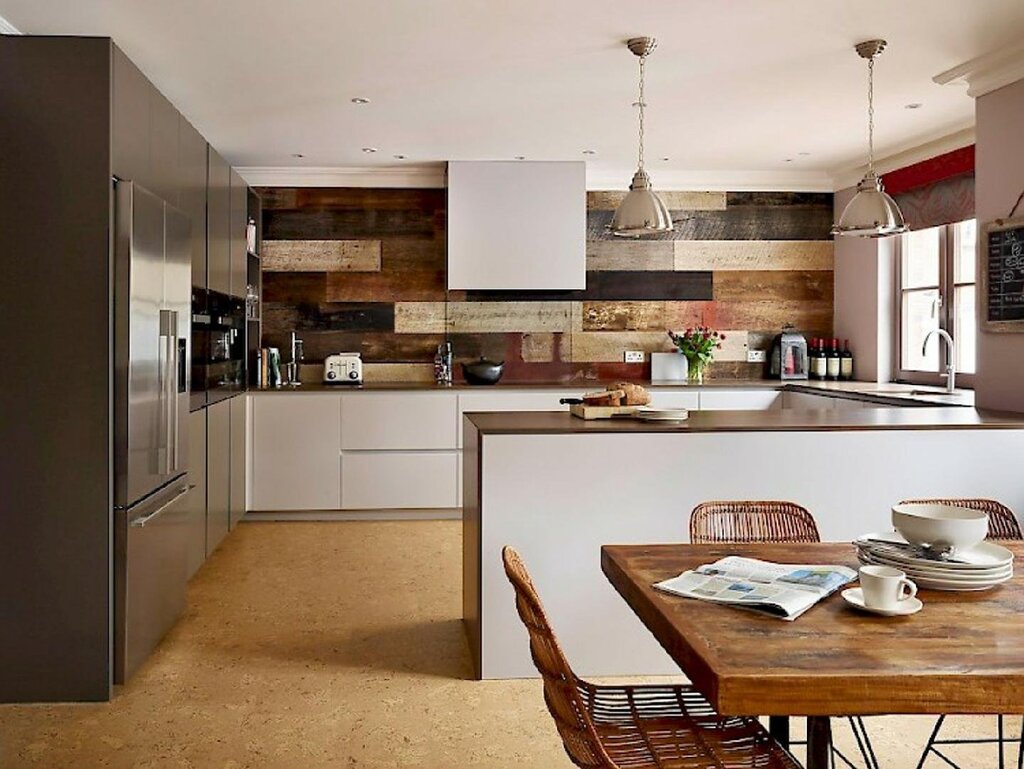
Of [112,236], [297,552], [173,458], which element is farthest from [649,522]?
[297,552]

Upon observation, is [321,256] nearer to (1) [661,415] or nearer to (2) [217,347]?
(2) [217,347]

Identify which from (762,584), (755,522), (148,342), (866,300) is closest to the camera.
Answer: (762,584)

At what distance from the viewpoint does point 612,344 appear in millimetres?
7363

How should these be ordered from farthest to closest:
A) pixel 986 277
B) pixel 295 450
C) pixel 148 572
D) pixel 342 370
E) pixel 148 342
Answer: pixel 342 370
pixel 295 450
pixel 986 277
pixel 148 572
pixel 148 342

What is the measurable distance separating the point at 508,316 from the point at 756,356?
5.92 feet

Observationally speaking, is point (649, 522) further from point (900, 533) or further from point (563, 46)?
point (563, 46)

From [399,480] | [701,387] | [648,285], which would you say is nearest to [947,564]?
[701,387]

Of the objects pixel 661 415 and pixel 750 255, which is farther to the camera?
pixel 750 255

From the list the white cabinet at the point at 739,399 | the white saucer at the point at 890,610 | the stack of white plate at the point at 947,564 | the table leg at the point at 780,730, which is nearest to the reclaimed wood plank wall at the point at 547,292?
the white cabinet at the point at 739,399

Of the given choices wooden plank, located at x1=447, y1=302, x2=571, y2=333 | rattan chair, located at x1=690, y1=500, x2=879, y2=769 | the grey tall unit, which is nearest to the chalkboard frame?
rattan chair, located at x1=690, y1=500, x2=879, y2=769

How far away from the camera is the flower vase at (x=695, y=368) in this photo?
23.7 feet

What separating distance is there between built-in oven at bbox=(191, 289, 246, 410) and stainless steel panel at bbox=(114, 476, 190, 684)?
1.00 m

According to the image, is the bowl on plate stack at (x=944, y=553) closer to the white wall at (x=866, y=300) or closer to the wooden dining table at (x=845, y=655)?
the wooden dining table at (x=845, y=655)

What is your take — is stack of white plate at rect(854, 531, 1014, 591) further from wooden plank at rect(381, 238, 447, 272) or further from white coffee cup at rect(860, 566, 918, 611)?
wooden plank at rect(381, 238, 447, 272)
